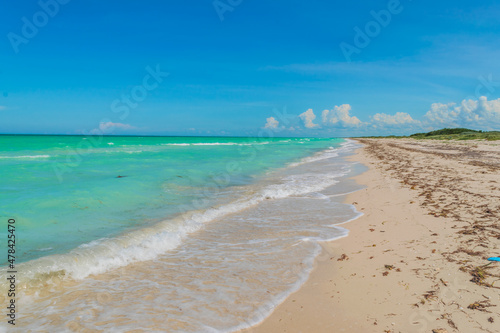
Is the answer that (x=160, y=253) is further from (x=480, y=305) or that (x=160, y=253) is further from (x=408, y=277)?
(x=480, y=305)

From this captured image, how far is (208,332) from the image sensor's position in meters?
2.96

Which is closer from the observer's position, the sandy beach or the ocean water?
the sandy beach

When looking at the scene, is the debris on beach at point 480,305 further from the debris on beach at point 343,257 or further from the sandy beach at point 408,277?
the debris on beach at point 343,257

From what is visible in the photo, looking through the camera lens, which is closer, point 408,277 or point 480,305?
point 480,305

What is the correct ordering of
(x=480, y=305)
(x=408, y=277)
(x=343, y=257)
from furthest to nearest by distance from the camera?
(x=343, y=257) < (x=408, y=277) < (x=480, y=305)

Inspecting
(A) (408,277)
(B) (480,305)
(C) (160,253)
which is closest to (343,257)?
(A) (408,277)

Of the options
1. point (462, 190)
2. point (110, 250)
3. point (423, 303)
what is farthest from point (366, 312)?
point (462, 190)

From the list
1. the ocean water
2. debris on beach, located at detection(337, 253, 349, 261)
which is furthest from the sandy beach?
the ocean water

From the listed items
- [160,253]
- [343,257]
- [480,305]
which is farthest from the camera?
[160,253]

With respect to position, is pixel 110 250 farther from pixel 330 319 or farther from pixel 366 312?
pixel 366 312

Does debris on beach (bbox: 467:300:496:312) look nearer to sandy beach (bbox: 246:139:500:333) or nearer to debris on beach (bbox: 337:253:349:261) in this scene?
sandy beach (bbox: 246:139:500:333)

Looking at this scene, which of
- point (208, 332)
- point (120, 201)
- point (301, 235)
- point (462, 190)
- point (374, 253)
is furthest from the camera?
point (120, 201)

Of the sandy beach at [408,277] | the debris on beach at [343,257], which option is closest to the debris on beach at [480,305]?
the sandy beach at [408,277]

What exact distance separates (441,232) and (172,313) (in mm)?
4807
